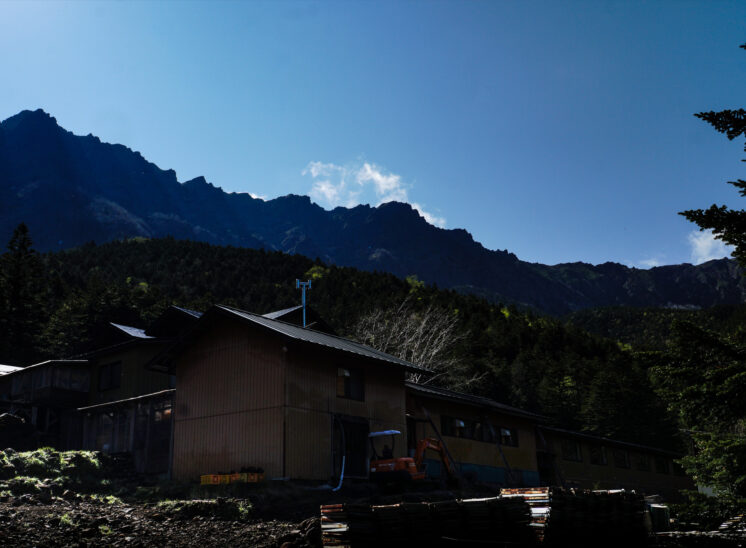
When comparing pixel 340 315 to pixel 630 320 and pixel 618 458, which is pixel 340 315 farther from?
pixel 630 320

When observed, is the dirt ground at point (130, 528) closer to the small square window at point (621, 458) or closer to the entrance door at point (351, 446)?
the entrance door at point (351, 446)

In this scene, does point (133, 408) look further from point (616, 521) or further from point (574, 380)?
point (574, 380)

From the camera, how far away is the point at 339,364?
28047 mm

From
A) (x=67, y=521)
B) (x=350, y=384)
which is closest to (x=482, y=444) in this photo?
(x=350, y=384)

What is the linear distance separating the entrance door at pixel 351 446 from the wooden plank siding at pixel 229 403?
116 inches

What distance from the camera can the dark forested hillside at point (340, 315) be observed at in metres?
60.6

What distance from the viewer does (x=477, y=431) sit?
119 ft

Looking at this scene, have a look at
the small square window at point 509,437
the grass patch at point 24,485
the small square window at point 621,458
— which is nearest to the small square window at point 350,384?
the grass patch at point 24,485

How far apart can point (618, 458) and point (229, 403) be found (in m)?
34.5

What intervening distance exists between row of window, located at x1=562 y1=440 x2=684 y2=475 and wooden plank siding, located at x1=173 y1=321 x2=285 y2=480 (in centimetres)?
2611

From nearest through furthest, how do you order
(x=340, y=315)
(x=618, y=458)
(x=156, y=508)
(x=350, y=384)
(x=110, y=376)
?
(x=156, y=508) → (x=350, y=384) → (x=110, y=376) → (x=618, y=458) → (x=340, y=315)

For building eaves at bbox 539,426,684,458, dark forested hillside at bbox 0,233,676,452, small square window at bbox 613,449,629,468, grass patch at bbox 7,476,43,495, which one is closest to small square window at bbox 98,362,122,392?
dark forested hillside at bbox 0,233,676,452

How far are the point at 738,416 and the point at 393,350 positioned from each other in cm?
4278

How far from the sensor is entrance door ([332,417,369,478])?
26.6m
